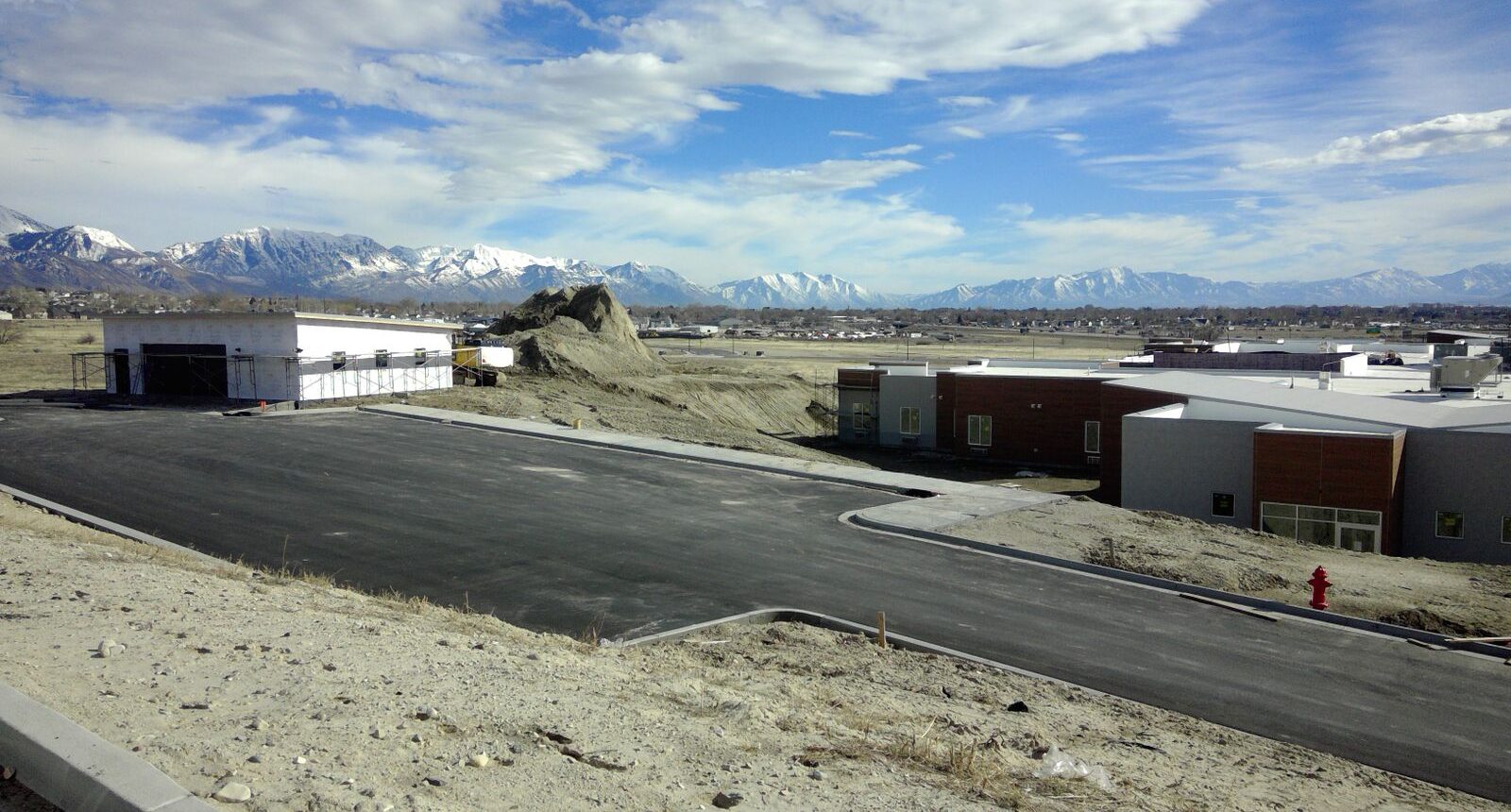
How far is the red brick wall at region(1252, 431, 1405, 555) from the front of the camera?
929 inches

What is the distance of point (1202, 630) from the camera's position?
1457cm

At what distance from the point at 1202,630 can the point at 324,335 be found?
36142mm

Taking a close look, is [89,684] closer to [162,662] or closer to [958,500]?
[162,662]

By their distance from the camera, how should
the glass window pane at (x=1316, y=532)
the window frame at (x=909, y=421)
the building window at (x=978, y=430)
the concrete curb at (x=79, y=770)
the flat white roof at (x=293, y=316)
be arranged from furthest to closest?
1. the window frame at (x=909, y=421)
2. the building window at (x=978, y=430)
3. the flat white roof at (x=293, y=316)
4. the glass window pane at (x=1316, y=532)
5. the concrete curb at (x=79, y=770)

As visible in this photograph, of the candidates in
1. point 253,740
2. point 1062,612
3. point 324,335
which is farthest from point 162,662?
point 324,335

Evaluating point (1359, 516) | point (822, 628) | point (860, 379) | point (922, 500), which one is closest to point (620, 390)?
point (860, 379)

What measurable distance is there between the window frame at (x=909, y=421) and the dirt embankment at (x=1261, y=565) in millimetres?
25872

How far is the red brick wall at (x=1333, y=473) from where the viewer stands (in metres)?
23.6

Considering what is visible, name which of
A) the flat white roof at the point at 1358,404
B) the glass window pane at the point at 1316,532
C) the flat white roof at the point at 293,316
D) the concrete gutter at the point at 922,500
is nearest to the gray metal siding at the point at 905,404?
the flat white roof at the point at 1358,404

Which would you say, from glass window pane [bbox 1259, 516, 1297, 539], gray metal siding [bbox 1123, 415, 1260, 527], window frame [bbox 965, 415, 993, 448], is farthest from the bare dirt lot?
window frame [bbox 965, 415, 993, 448]

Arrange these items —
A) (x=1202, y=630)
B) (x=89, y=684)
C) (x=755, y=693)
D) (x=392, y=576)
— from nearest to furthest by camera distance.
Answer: (x=89, y=684) < (x=755, y=693) < (x=1202, y=630) < (x=392, y=576)

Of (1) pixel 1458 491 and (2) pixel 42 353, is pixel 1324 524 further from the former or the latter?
(2) pixel 42 353

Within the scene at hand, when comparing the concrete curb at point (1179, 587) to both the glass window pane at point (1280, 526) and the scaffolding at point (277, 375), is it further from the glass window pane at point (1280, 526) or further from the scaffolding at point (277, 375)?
the scaffolding at point (277, 375)

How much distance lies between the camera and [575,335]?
59.2m
